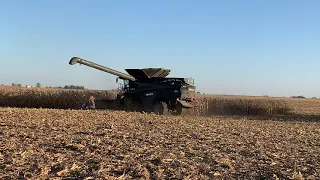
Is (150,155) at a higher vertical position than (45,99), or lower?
lower

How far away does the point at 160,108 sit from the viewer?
2323 centimetres

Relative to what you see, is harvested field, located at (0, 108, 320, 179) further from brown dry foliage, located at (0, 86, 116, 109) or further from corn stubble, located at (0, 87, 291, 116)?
brown dry foliage, located at (0, 86, 116, 109)

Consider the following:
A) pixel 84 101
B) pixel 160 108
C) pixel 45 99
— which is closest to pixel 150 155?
pixel 160 108

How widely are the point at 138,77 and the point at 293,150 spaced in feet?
52.3

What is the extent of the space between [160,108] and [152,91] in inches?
45.4

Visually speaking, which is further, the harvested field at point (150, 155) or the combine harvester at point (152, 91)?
the combine harvester at point (152, 91)

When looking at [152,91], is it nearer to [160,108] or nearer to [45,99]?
[160,108]

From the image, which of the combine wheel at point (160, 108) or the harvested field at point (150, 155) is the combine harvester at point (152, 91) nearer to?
the combine wheel at point (160, 108)

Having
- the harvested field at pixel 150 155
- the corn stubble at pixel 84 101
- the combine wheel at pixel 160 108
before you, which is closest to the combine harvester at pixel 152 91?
the combine wheel at pixel 160 108

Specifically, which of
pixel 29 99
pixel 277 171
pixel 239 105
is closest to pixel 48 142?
pixel 277 171

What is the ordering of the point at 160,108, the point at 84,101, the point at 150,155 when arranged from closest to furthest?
the point at 150,155 < the point at 160,108 < the point at 84,101

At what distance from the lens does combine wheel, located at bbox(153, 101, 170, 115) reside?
2303cm

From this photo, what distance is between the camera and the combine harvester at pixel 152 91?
2303cm

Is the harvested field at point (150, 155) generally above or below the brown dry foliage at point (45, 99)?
below
